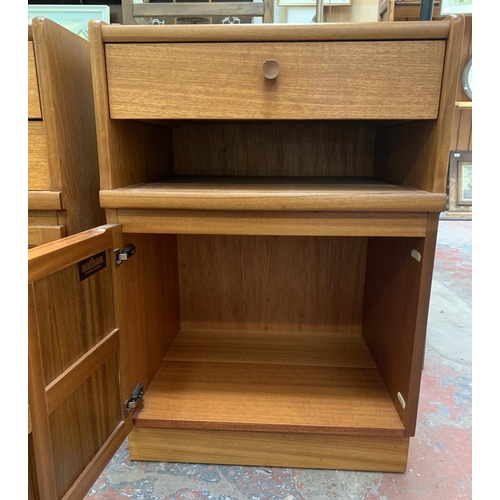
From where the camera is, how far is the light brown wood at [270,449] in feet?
2.27

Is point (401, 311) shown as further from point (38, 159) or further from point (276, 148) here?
point (38, 159)

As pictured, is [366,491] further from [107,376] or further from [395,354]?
[107,376]

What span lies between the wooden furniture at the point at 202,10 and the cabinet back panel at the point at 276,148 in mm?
219

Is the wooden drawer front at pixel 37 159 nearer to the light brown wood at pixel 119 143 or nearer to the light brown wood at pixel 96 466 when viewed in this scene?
the light brown wood at pixel 119 143

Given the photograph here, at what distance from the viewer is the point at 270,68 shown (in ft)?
1.81

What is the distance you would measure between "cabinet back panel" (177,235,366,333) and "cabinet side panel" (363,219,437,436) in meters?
0.09

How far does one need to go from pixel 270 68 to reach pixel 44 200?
39 cm

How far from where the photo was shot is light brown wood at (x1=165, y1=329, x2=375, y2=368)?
0.89m

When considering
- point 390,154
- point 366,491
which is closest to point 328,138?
point 390,154

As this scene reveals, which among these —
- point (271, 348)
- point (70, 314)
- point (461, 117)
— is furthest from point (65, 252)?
point (461, 117)

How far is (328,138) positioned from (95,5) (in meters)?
0.91

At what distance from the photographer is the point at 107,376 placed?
0.58 metres

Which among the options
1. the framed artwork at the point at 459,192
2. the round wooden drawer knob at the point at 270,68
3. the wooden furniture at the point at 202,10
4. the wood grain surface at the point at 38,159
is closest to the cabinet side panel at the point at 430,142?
the round wooden drawer knob at the point at 270,68

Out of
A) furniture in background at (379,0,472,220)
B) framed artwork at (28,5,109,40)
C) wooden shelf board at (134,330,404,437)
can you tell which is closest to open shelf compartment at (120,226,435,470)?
wooden shelf board at (134,330,404,437)
